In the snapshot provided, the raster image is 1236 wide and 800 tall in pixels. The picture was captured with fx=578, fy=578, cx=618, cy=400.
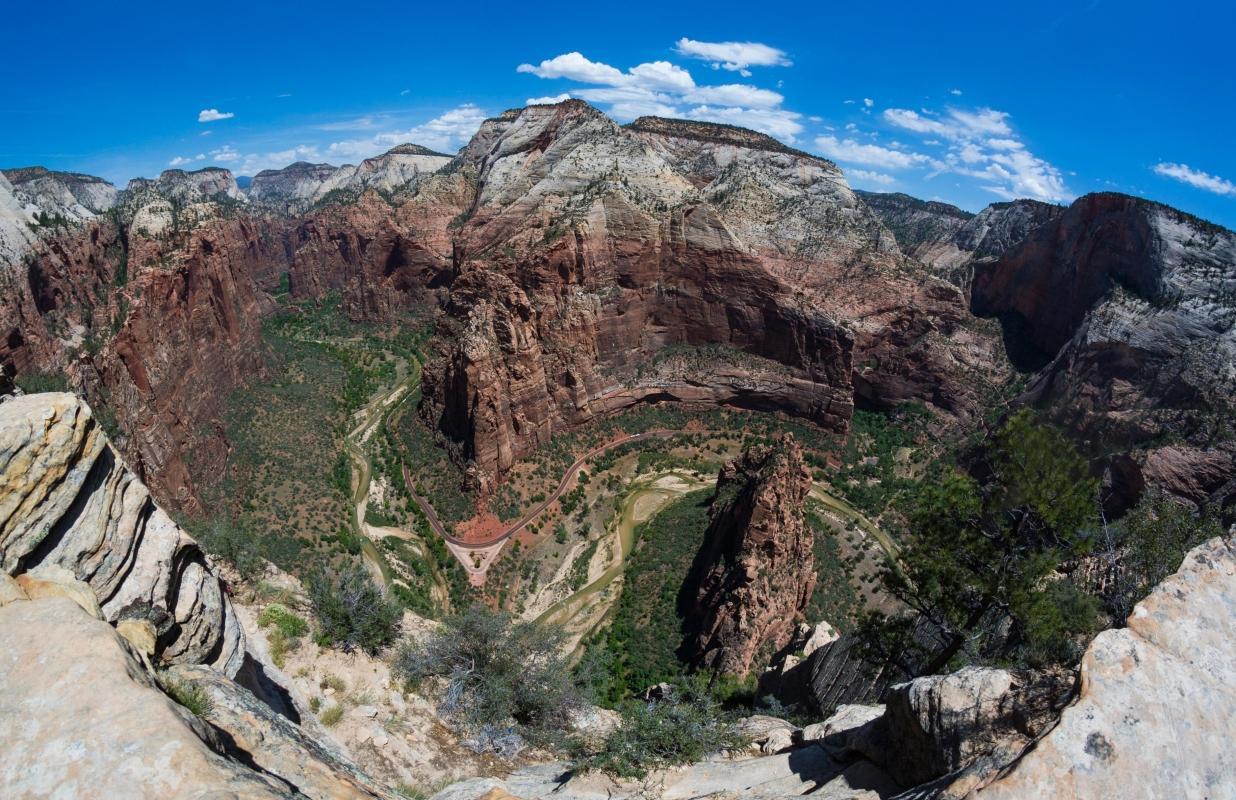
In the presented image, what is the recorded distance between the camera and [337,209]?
113m

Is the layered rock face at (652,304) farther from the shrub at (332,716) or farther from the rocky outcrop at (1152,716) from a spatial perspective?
the rocky outcrop at (1152,716)

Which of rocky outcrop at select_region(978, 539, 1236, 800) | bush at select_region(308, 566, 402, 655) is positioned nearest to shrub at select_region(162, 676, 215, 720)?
bush at select_region(308, 566, 402, 655)

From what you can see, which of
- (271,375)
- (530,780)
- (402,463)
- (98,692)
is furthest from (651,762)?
(271,375)

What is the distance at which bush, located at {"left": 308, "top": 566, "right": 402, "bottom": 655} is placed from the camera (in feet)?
55.6

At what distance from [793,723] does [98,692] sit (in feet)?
60.5

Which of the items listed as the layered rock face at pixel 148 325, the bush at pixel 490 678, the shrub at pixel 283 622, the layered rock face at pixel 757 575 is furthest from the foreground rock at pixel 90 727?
the layered rock face at pixel 148 325

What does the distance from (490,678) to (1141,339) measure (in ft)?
190

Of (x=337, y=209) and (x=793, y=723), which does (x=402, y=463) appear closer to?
(x=793, y=723)

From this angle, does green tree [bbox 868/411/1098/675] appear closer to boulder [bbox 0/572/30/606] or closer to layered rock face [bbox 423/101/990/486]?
boulder [bbox 0/572/30/606]

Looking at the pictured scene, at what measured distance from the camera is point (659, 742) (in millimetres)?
14039

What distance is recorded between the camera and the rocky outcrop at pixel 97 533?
27.9 ft

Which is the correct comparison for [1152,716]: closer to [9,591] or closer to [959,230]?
[9,591]

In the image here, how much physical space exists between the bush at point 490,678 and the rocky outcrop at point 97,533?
20.2 ft

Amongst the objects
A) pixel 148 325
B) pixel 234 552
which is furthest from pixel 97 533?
pixel 148 325
